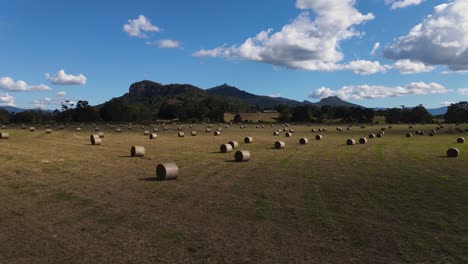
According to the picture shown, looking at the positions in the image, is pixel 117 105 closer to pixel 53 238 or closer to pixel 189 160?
pixel 189 160

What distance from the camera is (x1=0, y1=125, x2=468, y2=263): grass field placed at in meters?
10.9

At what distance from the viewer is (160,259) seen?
10.4m

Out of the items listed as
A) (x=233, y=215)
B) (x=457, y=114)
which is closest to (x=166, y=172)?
(x=233, y=215)

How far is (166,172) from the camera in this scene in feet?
69.8

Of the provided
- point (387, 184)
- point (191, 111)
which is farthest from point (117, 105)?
point (387, 184)

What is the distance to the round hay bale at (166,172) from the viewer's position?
21359mm

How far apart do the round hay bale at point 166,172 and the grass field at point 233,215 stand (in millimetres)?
424

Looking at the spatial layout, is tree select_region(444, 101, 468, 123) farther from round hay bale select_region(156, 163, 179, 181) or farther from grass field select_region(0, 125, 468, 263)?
round hay bale select_region(156, 163, 179, 181)

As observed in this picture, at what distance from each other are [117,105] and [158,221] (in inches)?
7149

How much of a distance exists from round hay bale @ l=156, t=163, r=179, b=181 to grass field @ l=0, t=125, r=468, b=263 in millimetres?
424

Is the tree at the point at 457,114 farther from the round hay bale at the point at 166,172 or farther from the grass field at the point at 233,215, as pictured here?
the round hay bale at the point at 166,172

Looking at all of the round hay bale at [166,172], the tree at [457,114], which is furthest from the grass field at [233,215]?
the tree at [457,114]

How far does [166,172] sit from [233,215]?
24.5ft

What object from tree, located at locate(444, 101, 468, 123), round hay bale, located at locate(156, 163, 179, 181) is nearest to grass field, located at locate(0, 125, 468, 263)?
round hay bale, located at locate(156, 163, 179, 181)
